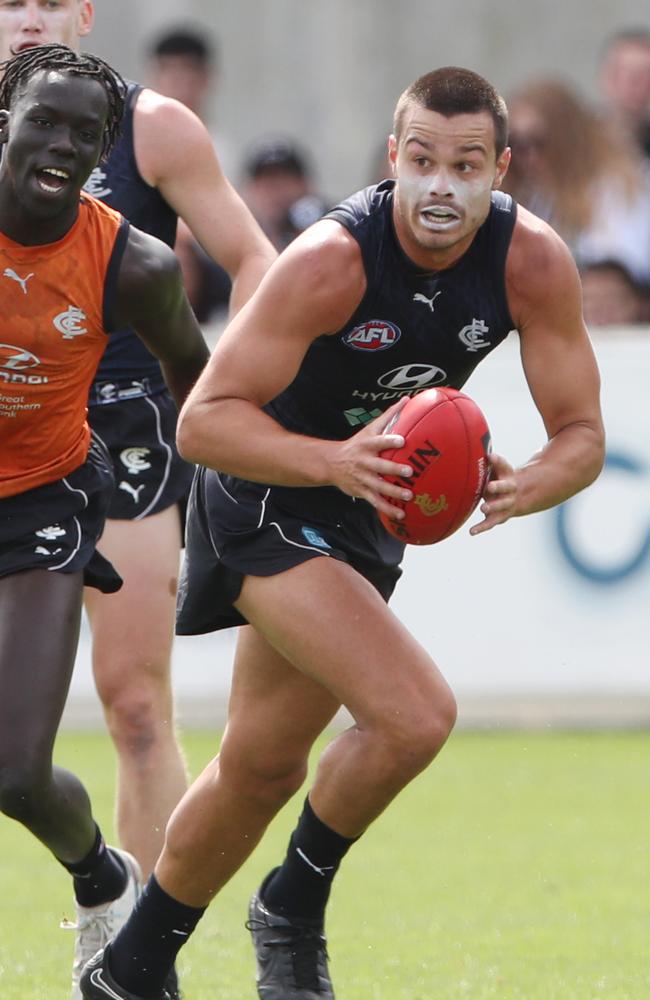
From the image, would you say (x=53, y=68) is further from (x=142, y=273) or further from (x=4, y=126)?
(x=142, y=273)

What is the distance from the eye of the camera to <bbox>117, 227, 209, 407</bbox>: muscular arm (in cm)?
493

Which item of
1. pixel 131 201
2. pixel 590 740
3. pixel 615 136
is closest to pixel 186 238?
pixel 615 136

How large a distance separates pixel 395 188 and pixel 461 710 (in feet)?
18.2

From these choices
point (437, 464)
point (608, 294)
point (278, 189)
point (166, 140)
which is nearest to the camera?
point (437, 464)

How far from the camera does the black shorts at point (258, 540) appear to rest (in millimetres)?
4820

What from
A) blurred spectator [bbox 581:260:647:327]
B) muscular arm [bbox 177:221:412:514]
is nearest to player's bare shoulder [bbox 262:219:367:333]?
muscular arm [bbox 177:221:412:514]

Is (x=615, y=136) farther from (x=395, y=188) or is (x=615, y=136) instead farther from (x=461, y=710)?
(x=395, y=188)

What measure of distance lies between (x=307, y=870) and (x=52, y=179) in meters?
1.78

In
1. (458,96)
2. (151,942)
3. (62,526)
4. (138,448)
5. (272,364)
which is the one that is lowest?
(151,942)

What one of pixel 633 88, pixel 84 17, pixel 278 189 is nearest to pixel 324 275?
pixel 84 17

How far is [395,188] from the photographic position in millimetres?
4762

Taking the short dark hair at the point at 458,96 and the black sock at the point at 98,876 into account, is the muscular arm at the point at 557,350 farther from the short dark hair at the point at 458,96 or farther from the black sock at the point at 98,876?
the black sock at the point at 98,876

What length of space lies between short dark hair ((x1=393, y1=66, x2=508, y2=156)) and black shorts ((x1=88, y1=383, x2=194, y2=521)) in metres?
1.49

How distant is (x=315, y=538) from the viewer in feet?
15.9
